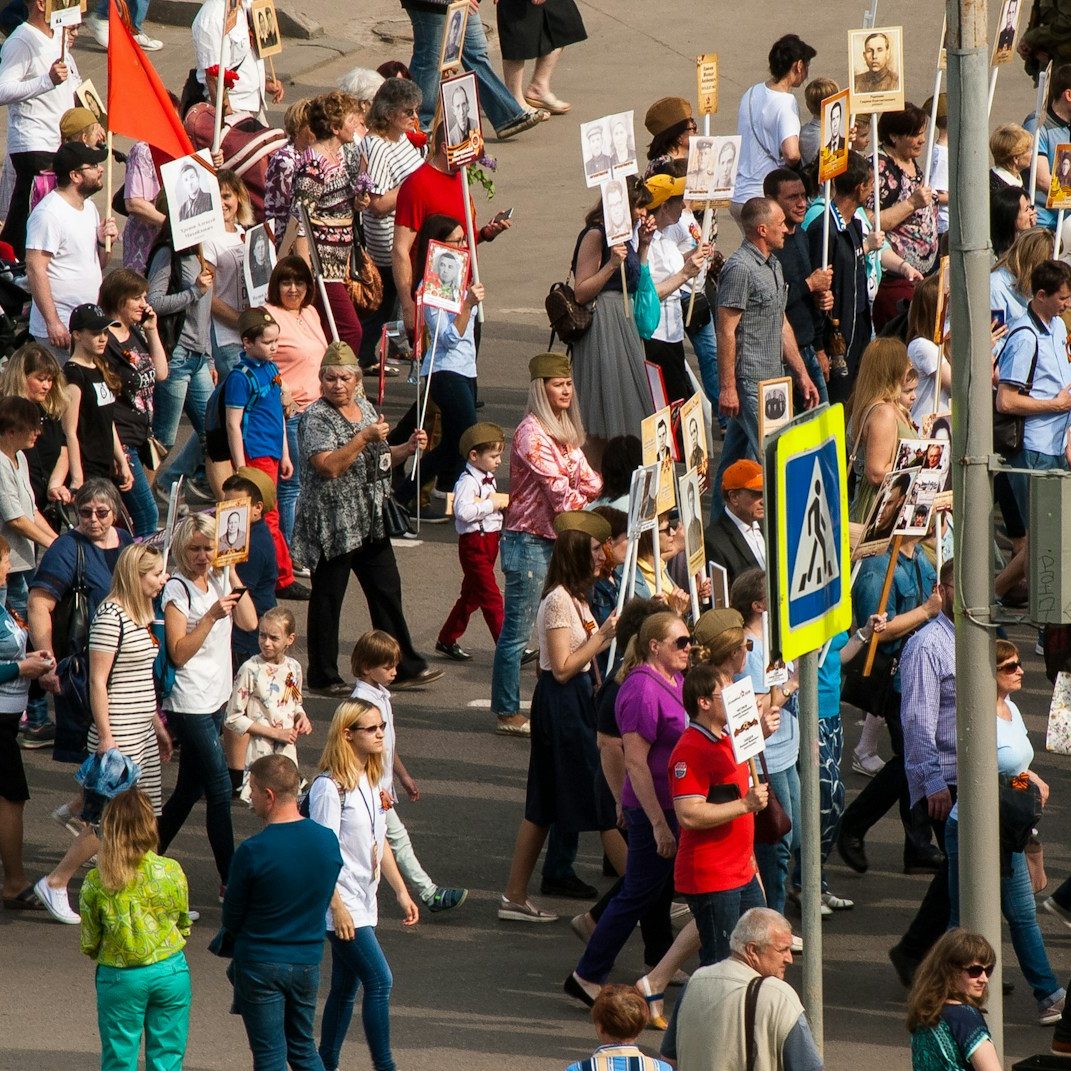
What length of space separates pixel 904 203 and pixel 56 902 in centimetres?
741

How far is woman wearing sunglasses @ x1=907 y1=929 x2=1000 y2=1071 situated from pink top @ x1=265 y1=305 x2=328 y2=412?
20.3 ft

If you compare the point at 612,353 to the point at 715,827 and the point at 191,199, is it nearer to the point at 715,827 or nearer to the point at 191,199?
the point at 191,199

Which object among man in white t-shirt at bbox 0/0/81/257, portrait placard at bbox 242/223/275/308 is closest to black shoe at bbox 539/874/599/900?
portrait placard at bbox 242/223/275/308

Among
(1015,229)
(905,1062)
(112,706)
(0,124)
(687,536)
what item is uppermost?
(0,124)

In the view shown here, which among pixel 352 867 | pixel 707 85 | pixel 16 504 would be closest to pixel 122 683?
pixel 16 504

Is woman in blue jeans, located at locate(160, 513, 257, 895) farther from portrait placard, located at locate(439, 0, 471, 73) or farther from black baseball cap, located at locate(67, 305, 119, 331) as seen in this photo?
portrait placard, located at locate(439, 0, 471, 73)

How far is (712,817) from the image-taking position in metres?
7.90

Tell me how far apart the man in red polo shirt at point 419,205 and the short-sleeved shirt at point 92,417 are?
8.08 feet

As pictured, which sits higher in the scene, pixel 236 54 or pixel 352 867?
pixel 236 54

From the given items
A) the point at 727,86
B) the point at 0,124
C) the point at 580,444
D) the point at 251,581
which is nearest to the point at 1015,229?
the point at 580,444

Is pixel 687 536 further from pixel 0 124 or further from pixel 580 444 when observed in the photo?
pixel 0 124

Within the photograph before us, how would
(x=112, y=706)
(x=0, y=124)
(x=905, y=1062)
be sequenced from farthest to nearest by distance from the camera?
(x=0, y=124), (x=112, y=706), (x=905, y=1062)

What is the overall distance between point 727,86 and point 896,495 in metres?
12.5

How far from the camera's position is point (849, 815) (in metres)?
9.95
